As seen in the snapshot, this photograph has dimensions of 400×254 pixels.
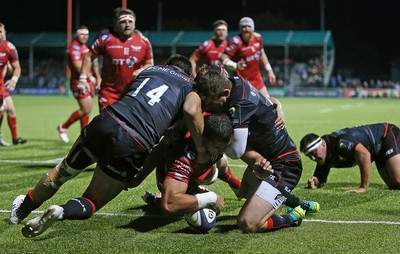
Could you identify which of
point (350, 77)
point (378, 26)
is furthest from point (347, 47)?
point (350, 77)

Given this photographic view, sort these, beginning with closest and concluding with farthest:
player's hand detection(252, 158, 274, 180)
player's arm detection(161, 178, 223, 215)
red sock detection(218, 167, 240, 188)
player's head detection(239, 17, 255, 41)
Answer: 1. player's arm detection(161, 178, 223, 215)
2. player's hand detection(252, 158, 274, 180)
3. red sock detection(218, 167, 240, 188)
4. player's head detection(239, 17, 255, 41)

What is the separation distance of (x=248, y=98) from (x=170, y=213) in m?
1.17

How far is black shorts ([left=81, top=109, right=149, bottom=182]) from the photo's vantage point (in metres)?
5.21

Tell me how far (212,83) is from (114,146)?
93 cm

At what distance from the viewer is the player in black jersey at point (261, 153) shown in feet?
18.0

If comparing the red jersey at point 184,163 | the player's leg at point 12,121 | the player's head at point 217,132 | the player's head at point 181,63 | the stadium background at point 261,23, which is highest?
the player's head at point 181,63

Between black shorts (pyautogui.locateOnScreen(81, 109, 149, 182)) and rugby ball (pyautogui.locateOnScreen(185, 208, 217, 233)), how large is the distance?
0.63 meters

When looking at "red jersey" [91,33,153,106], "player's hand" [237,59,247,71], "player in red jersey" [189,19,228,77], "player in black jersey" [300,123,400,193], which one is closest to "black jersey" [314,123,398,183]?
"player in black jersey" [300,123,400,193]

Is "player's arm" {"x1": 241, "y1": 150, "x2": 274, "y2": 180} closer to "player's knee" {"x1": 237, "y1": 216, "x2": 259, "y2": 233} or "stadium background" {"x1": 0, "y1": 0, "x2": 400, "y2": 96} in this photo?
"player's knee" {"x1": 237, "y1": 216, "x2": 259, "y2": 233}

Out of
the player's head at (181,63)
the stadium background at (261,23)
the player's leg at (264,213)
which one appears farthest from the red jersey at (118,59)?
the stadium background at (261,23)

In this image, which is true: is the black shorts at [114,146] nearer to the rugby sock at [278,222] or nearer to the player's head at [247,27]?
the rugby sock at [278,222]

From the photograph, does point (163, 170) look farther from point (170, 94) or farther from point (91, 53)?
point (91, 53)

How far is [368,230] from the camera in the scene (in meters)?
5.71

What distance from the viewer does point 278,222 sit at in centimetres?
580
